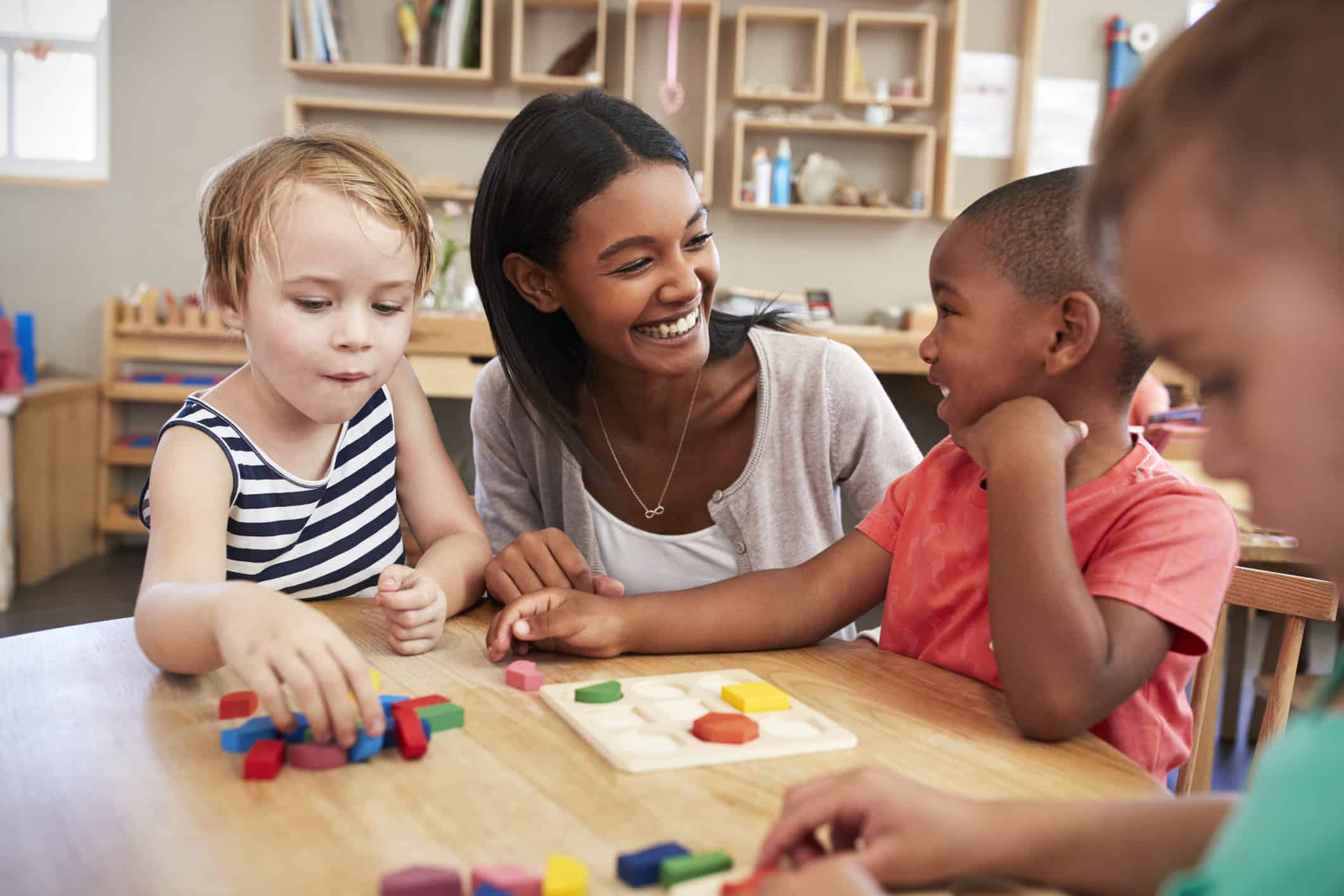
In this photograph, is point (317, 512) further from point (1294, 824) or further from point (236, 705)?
point (1294, 824)

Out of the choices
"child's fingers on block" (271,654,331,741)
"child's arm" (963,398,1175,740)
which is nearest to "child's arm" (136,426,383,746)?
"child's fingers on block" (271,654,331,741)

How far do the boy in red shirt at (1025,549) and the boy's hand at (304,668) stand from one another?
232 millimetres

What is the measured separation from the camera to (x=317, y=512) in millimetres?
1285

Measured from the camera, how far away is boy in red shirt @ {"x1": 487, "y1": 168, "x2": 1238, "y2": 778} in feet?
2.88

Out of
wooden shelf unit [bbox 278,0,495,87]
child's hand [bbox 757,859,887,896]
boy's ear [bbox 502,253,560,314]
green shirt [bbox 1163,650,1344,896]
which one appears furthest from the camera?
wooden shelf unit [bbox 278,0,495,87]

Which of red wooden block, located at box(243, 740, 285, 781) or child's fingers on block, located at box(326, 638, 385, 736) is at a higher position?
child's fingers on block, located at box(326, 638, 385, 736)

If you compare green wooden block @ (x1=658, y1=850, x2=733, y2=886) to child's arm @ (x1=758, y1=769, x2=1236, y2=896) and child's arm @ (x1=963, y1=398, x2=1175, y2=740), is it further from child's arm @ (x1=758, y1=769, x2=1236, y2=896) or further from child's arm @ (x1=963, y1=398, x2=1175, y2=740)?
child's arm @ (x1=963, y1=398, x2=1175, y2=740)

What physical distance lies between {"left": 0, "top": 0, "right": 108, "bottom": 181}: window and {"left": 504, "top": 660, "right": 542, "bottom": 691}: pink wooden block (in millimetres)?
4327

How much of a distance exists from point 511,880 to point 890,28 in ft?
14.8

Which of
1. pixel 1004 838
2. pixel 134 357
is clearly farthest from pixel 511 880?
pixel 134 357

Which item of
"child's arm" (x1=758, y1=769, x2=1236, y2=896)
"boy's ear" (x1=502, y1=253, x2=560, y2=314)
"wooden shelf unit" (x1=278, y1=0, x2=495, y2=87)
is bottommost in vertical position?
"child's arm" (x1=758, y1=769, x2=1236, y2=896)

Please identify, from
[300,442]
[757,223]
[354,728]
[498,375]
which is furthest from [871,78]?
[354,728]

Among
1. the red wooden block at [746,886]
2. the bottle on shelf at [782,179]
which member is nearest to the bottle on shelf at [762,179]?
the bottle on shelf at [782,179]

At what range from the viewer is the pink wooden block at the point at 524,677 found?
886mm
